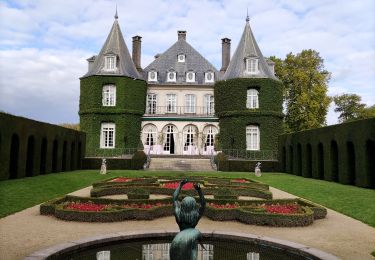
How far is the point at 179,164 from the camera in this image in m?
29.5

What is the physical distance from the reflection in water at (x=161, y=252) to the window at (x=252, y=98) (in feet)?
91.1

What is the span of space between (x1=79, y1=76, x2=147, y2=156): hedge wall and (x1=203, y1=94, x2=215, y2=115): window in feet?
23.1

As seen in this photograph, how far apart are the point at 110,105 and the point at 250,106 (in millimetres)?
13306

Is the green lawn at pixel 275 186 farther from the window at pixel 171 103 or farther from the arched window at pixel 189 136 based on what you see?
the window at pixel 171 103

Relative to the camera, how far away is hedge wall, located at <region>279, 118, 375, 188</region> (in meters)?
18.3

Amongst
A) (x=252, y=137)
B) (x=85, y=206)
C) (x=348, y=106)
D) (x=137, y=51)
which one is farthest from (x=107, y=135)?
(x=348, y=106)

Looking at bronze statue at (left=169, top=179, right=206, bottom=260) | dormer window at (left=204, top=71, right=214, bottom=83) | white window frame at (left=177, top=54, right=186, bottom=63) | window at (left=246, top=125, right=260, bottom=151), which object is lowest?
bronze statue at (left=169, top=179, right=206, bottom=260)

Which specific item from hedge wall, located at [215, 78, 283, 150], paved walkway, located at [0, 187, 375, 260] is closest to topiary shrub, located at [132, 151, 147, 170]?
hedge wall, located at [215, 78, 283, 150]

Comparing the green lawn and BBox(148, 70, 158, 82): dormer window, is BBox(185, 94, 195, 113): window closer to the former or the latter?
BBox(148, 70, 158, 82): dormer window

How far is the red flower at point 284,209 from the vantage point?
34.7ft

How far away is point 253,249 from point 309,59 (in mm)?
36858

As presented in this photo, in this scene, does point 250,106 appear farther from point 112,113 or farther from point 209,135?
point 112,113

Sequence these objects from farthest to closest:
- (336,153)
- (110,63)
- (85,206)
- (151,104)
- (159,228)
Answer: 1. (151,104)
2. (110,63)
3. (336,153)
4. (85,206)
5. (159,228)

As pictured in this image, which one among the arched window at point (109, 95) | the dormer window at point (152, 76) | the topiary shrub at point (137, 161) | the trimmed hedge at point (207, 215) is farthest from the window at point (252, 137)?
the trimmed hedge at point (207, 215)
